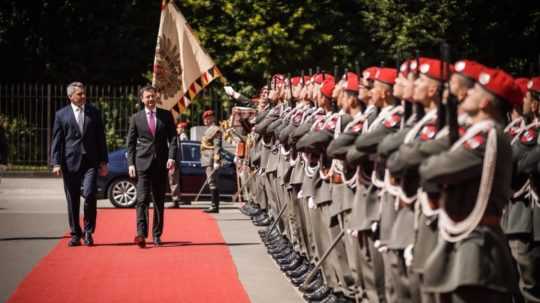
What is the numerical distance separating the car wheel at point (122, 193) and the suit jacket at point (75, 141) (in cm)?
745

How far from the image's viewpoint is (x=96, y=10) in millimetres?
39594

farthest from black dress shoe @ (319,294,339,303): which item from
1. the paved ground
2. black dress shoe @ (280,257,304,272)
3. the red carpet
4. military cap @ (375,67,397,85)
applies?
black dress shoe @ (280,257,304,272)

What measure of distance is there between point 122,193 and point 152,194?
Result: 801 cm

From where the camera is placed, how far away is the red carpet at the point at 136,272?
1046cm

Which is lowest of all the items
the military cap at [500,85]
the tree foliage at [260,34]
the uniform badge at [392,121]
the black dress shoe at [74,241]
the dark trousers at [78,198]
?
the black dress shoe at [74,241]

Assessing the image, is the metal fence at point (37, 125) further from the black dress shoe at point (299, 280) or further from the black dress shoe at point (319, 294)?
the black dress shoe at point (319, 294)

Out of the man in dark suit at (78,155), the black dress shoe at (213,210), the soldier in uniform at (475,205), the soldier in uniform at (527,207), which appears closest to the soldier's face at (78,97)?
the man in dark suit at (78,155)

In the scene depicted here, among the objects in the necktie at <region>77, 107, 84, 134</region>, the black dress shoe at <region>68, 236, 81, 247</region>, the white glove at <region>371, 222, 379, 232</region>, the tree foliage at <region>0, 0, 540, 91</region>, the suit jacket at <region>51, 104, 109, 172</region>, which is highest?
the tree foliage at <region>0, 0, 540, 91</region>

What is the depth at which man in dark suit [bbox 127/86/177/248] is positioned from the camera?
1457 centimetres

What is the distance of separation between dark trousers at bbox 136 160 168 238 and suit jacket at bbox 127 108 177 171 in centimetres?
8

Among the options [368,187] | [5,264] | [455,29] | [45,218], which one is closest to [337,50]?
[455,29]

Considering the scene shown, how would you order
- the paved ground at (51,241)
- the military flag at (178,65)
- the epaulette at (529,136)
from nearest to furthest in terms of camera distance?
1. the epaulette at (529,136)
2. the paved ground at (51,241)
3. the military flag at (178,65)

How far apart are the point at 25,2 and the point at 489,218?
34.5 m

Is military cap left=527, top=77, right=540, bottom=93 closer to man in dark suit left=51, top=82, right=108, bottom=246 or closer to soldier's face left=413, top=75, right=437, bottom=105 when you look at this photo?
soldier's face left=413, top=75, right=437, bottom=105
